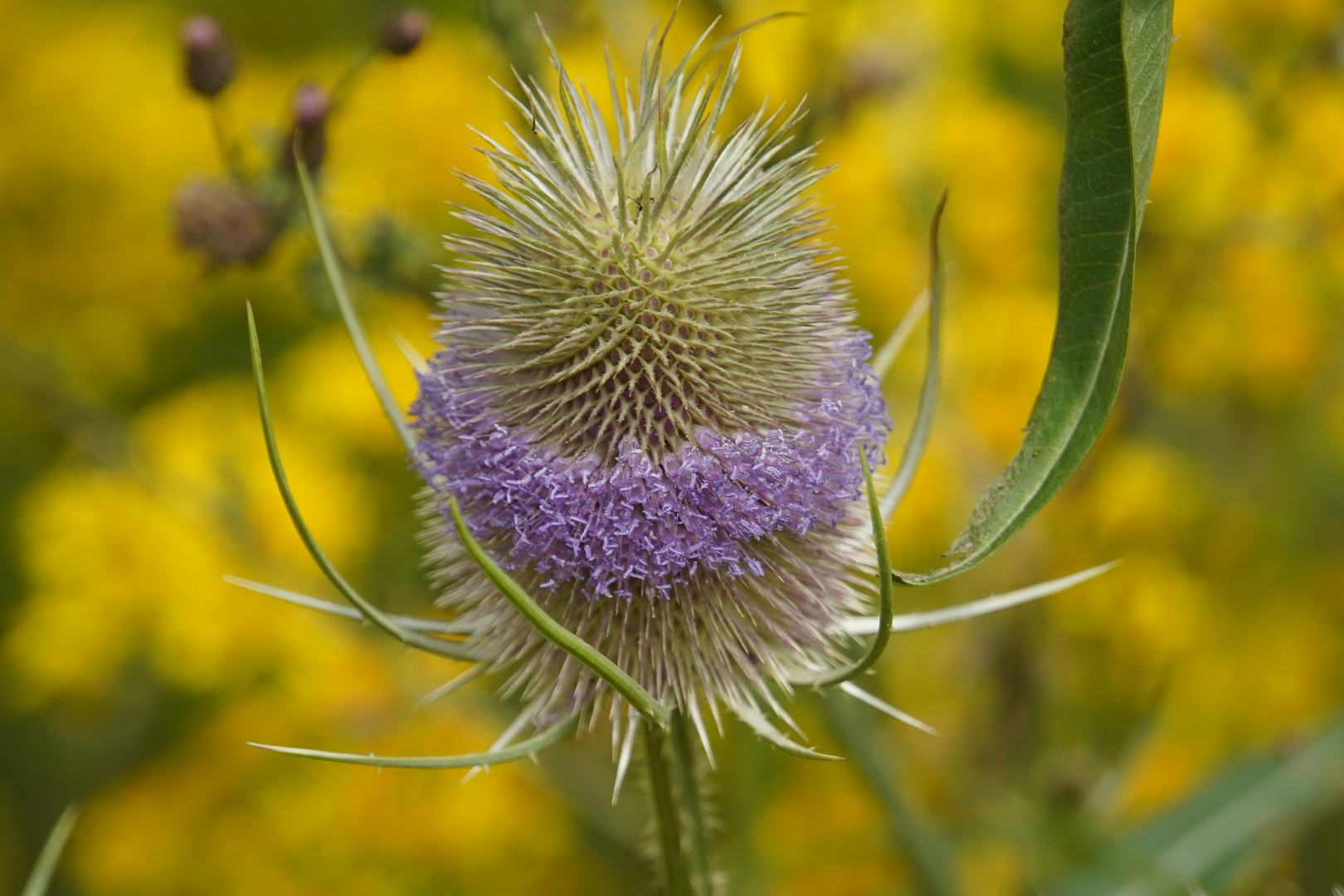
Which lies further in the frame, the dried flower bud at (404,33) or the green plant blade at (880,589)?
the dried flower bud at (404,33)

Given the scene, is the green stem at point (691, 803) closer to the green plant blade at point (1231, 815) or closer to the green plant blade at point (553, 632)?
the green plant blade at point (553, 632)

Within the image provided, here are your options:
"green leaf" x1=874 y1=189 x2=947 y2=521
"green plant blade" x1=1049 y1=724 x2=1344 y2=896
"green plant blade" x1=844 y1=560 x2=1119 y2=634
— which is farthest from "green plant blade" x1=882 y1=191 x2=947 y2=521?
"green plant blade" x1=1049 y1=724 x2=1344 y2=896

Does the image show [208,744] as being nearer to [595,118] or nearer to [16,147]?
[16,147]

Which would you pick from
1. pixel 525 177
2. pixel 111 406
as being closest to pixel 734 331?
pixel 525 177

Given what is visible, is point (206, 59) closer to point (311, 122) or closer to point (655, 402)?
point (311, 122)

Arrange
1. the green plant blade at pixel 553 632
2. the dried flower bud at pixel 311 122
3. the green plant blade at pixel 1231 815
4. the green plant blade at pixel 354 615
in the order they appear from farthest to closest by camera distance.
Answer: the green plant blade at pixel 1231 815 < the dried flower bud at pixel 311 122 < the green plant blade at pixel 354 615 < the green plant blade at pixel 553 632

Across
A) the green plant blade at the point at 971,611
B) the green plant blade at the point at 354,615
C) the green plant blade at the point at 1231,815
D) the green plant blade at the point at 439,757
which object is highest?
the green plant blade at the point at 971,611

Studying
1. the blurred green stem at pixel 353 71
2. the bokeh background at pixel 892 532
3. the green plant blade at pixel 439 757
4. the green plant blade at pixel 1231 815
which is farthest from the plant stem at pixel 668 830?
the blurred green stem at pixel 353 71
